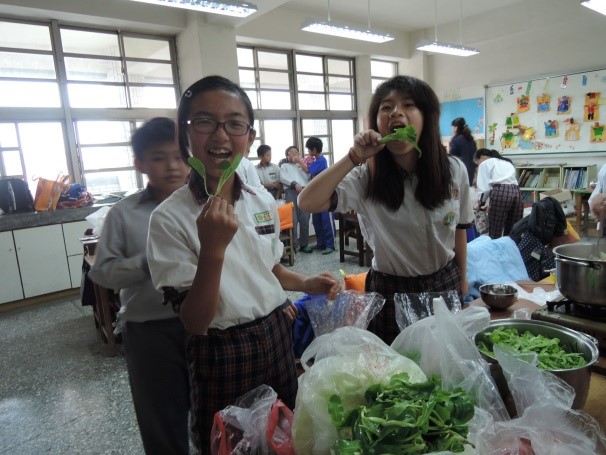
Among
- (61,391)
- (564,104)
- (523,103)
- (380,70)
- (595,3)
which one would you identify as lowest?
(61,391)

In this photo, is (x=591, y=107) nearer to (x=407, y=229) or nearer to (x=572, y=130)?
(x=572, y=130)

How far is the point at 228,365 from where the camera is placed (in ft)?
3.23

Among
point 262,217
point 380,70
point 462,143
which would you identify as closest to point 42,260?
point 262,217

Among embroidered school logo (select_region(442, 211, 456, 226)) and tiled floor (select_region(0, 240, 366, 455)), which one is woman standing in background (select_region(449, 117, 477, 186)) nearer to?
embroidered school logo (select_region(442, 211, 456, 226))

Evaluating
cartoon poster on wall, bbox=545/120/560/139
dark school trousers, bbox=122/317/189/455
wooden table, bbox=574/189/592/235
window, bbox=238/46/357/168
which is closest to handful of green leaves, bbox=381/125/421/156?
dark school trousers, bbox=122/317/189/455

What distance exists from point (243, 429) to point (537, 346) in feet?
2.28

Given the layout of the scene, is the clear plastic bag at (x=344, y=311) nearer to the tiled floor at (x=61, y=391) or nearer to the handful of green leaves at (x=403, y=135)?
the handful of green leaves at (x=403, y=135)

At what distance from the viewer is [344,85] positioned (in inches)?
320

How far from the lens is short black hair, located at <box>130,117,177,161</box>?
1593 millimetres

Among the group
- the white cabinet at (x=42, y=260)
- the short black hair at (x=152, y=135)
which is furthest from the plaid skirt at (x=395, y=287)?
the white cabinet at (x=42, y=260)

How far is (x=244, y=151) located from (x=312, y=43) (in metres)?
6.73

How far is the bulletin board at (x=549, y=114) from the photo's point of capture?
6766 millimetres

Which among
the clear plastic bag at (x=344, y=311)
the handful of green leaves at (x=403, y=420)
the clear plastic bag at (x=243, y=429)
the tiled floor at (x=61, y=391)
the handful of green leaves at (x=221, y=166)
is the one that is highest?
the handful of green leaves at (x=221, y=166)

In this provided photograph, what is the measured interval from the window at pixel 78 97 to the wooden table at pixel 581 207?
6.39m
